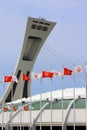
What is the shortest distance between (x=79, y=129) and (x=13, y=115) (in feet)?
36.3

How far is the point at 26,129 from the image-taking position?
69.9 meters

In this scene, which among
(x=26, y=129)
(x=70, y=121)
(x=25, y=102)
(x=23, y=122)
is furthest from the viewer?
(x=25, y=102)

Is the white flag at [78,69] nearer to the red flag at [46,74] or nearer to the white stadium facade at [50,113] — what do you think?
the white stadium facade at [50,113]

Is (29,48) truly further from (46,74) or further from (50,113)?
(46,74)

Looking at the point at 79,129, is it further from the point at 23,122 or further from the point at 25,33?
the point at 25,33

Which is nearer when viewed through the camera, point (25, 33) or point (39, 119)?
point (39, 119)

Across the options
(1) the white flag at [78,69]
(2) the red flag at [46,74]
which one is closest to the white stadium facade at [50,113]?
(2) the red flag at [46,74]

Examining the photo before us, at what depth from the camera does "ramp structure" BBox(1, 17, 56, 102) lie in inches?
3654

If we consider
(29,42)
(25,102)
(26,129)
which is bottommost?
(26,129)

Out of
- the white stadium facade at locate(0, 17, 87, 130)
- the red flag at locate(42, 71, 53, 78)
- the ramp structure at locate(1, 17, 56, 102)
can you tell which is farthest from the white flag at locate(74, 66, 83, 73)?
the ramp structure at locate(1, 17, 56, 102)

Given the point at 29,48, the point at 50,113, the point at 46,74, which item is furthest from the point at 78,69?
the point at 29,48

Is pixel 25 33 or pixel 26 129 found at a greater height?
pixel 25 33

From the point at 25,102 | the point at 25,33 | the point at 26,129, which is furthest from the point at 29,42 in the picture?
the point at 26,129

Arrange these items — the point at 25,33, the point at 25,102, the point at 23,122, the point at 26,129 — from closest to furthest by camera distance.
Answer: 1. the point at 23,122
2. the point at 26,129
3. the point at 25,102
4. the point at 25,33
